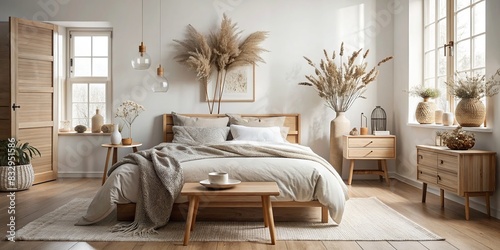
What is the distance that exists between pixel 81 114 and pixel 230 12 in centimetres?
255

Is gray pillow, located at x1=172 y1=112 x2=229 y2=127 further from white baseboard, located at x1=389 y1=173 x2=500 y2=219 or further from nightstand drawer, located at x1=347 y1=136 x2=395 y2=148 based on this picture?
white baseboard, located at x1=389 y1=173 x2=500 y2=219

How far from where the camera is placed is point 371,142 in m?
5.76

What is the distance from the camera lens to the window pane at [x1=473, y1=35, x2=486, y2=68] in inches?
173

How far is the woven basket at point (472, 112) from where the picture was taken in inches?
165

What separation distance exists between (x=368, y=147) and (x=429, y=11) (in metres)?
1.84

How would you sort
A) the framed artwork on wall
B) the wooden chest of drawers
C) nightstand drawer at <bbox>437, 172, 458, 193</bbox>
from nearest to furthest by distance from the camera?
1. the wooden chest of drawers
2. nightstand drawer at <bbox>437, 172, 458, 193</bbox>
3. the framed artwork on wall

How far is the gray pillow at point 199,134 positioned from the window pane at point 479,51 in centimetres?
281

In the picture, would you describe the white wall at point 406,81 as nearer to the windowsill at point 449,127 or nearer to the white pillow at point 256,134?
the windowsill at point 449,127

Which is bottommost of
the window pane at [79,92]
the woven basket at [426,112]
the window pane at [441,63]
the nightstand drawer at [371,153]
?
the nightstand drawer at [371,153]

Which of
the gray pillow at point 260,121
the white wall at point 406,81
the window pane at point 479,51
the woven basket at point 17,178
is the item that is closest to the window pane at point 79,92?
the woven basket at point 17,178

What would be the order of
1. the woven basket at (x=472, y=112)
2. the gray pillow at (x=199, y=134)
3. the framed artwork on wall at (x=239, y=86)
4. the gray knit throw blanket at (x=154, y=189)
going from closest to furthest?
the gray knit throw blanket at (x=154, y=189)
the woven basket at (x=472, y=112)
the gray pillow at (x=199, y=134)
the framed artwork on wall at (x=239, y=86)

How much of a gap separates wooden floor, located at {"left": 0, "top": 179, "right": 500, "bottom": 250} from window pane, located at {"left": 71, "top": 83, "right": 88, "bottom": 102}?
1.22 m

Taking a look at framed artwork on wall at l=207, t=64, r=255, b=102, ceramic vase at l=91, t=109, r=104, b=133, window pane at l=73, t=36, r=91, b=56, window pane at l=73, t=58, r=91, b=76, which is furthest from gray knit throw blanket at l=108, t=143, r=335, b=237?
window pane at l=73, t=36, r=91, b=56

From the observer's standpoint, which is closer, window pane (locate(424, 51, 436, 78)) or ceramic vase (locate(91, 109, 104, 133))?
window pane (locate(424, 51, 436, 78))
